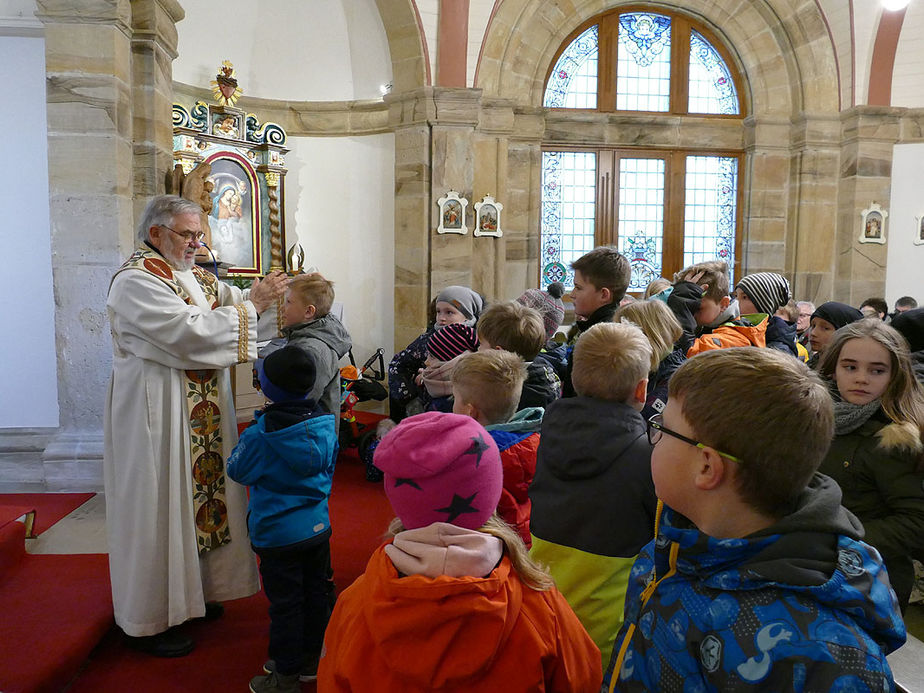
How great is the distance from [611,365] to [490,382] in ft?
1.35

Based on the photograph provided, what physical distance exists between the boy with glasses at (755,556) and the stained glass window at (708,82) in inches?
395

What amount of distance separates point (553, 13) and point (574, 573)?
8941mm

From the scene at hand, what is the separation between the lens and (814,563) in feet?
3.39

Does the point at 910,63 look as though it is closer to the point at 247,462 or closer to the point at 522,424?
the point at 522,424

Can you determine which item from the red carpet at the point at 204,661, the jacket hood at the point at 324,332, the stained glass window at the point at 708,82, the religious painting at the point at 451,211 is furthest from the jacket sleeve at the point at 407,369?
the stained glass window at the point at 708,82

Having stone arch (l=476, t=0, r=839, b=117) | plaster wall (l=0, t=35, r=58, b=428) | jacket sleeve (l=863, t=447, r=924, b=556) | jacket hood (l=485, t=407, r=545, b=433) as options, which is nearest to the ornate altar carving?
stone arch (l=476, t=0, r=839, b=117)

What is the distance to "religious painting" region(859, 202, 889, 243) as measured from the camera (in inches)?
377

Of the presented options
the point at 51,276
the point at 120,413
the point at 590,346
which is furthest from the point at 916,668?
the point at 51,276

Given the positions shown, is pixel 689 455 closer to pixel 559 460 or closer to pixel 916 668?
pixel 559 460

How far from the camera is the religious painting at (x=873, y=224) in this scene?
9.57 meters

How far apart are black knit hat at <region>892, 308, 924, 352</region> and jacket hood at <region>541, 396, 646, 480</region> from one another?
1730 mm

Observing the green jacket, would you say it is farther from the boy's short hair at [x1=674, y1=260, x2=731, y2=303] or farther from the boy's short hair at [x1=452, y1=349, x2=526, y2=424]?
the boy's short hair at [x1=674, y1=260, x2=731, y2=303]

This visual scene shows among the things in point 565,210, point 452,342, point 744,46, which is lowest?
point 452,342

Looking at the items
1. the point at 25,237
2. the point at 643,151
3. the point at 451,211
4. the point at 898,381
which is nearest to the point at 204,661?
the point at 898,381
